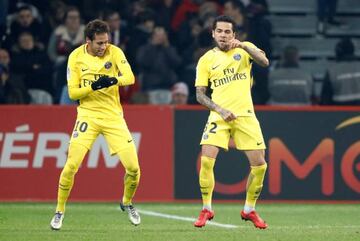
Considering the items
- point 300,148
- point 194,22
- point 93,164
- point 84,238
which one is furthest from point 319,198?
point 84,238

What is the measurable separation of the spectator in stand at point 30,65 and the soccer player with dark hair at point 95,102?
22.4ft

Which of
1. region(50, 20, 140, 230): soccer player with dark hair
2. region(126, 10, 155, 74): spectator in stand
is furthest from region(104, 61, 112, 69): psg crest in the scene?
region(126, 10, 155, 74): spectator in stand

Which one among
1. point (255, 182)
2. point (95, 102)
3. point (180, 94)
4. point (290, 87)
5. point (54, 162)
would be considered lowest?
point (54, 162)

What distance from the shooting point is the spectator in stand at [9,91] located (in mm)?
19547

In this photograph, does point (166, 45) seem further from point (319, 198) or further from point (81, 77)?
point (81, 77)

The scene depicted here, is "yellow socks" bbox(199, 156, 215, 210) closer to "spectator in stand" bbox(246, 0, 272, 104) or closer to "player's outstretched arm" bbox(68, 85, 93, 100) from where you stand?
"player's outstretched arm" bbox(68, 85, 93, 100)

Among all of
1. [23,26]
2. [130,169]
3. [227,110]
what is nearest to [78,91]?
[130,169]

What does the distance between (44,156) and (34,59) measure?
2811 mm

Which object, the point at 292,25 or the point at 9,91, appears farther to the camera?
the point at 292,25

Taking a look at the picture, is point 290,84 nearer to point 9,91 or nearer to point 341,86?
point 341,86

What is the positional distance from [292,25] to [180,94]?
14.8 ft

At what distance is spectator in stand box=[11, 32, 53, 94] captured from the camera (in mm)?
→ 20266

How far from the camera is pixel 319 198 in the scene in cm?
1823

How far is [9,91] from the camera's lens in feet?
64.5
